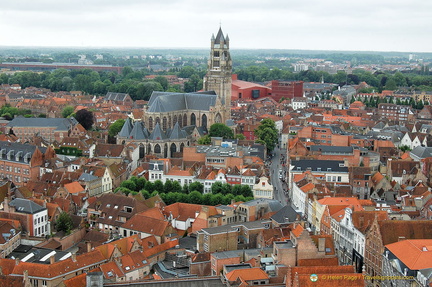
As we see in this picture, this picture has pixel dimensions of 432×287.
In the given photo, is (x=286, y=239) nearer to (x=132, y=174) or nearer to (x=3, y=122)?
(x=132, y=174)

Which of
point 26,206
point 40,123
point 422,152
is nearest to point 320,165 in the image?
point 422,152

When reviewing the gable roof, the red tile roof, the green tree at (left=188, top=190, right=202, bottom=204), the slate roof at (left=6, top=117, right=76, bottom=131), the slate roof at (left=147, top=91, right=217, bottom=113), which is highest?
the slate roof at (left=147, top=91, right=217, bottom=113)

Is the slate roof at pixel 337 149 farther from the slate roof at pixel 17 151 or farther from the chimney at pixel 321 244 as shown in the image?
the slate roof at pixel 17 151

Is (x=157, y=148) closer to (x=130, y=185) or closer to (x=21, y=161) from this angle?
(x=130, y=185)

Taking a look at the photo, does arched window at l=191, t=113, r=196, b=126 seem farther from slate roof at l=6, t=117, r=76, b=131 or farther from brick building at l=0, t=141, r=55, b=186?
brick building at l=0, t=141, r=55, b=186

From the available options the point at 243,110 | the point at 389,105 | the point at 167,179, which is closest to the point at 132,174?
the point at 167,179

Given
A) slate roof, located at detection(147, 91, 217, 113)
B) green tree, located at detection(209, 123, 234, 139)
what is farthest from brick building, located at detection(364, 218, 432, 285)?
slate roof, located at detection(147, 91, 217, 113)
